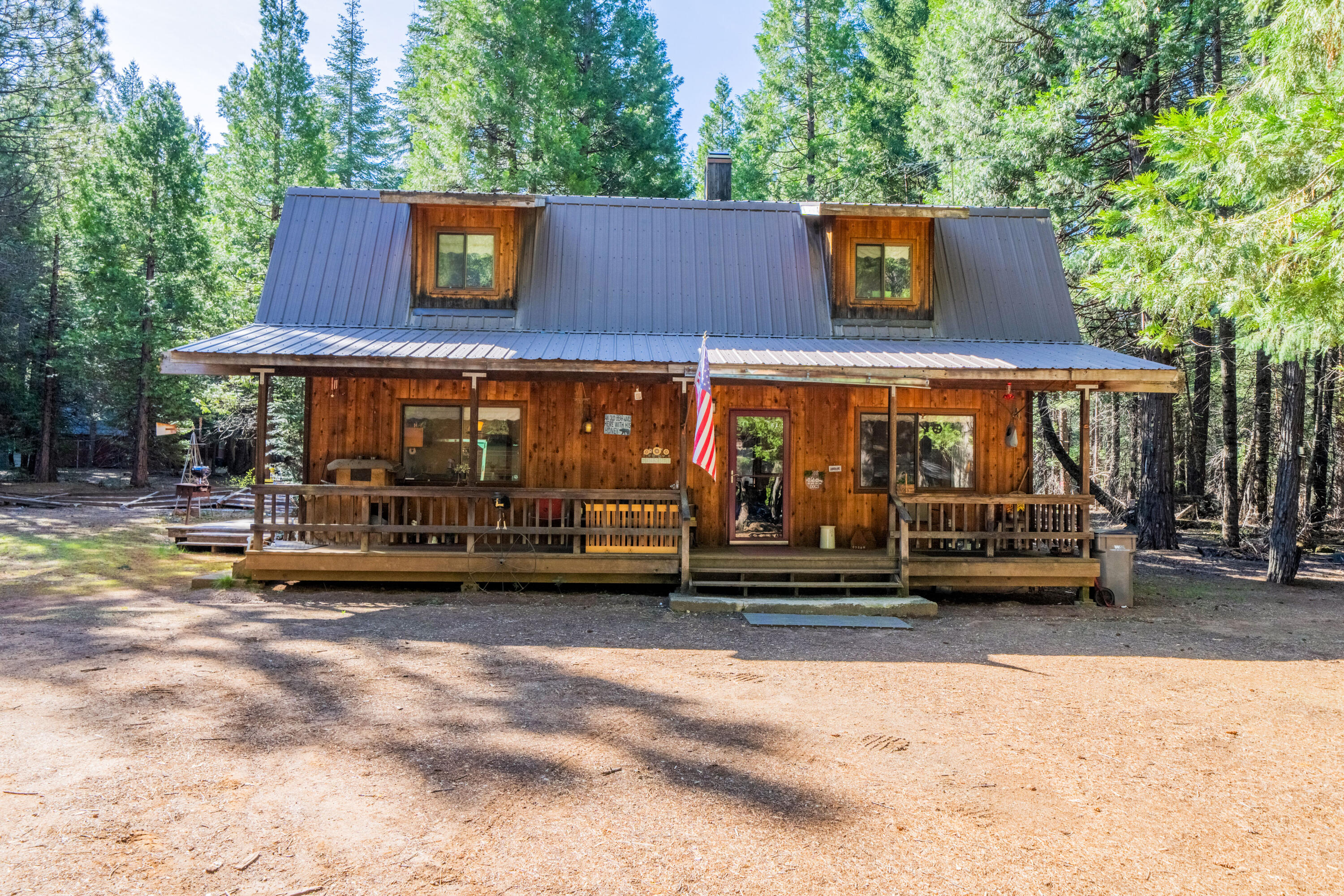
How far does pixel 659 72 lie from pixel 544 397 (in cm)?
1810

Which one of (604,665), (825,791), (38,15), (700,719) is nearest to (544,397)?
(604,665)

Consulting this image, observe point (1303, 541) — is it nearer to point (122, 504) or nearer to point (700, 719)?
point (700, 719)

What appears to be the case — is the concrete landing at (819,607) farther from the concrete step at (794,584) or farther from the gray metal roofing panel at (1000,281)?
the gray metal roofing panel at (1000,281)

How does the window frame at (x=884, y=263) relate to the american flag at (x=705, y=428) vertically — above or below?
above

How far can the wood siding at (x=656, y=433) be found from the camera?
11.8m

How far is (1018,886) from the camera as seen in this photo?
3439 millimetres

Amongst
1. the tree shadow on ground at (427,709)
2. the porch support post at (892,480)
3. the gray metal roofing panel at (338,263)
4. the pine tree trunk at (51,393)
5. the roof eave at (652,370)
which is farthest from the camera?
the pine tree trunk at (51,393)

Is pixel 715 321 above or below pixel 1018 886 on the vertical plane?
above

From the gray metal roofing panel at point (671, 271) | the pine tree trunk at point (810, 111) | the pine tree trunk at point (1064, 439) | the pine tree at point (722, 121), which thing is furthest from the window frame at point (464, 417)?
the pine tree at point (722, 121)

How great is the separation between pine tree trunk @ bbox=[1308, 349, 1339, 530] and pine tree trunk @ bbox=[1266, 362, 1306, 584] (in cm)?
604

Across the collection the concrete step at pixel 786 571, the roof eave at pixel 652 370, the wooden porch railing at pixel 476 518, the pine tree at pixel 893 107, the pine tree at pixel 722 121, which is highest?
the pine tree at pixel 722 121

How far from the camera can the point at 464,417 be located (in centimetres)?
1195

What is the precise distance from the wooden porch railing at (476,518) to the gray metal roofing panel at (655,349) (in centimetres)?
176

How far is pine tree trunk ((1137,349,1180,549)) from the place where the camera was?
14641 millimetres
